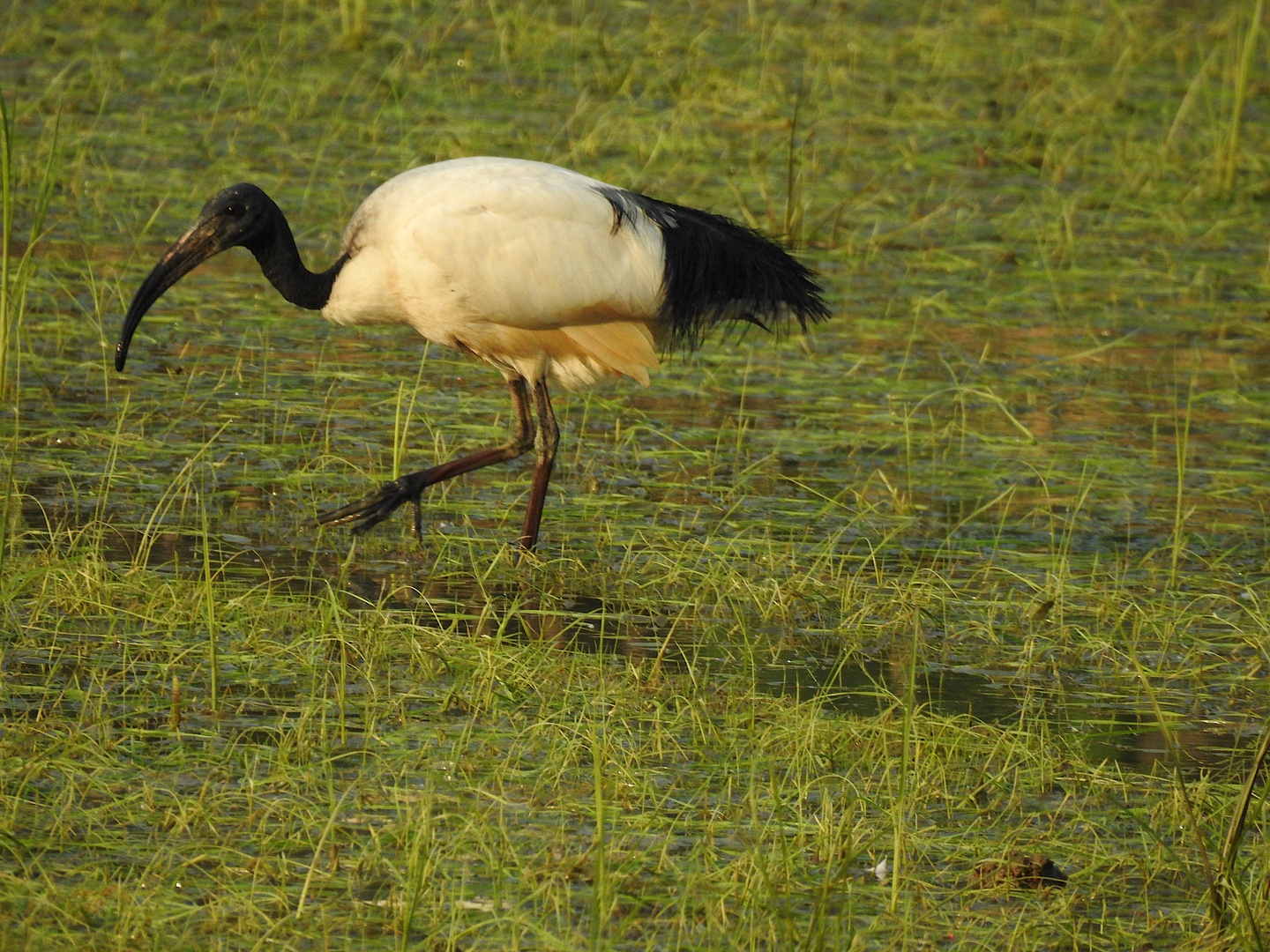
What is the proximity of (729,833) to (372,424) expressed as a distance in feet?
9.90

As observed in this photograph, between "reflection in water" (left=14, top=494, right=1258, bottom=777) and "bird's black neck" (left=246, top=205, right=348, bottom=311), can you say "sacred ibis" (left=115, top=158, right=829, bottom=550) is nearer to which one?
"bird's black neck" (left=246, top=205, right=348, bottom=311)

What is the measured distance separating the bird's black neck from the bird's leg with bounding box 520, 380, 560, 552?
2.28ft

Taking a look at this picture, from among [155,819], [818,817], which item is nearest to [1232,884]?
[818,817]

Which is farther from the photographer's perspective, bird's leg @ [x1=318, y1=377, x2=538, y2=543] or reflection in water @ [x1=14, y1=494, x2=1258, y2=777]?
bird's leg @ [x1=318, y1=377, x2=538, y2=543]

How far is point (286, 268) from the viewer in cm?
612

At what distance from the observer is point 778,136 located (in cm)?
1044

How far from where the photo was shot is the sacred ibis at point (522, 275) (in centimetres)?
581

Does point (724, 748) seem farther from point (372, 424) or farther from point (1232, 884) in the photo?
point (372, 424)

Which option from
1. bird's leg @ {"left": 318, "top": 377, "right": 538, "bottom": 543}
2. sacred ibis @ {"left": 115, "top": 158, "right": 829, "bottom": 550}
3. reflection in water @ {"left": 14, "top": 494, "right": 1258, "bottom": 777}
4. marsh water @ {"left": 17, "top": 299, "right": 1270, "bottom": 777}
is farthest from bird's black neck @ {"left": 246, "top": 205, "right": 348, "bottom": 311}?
reflection in water @ {"left": 14, "top": 494, "right": 1258, "bottom": 777}

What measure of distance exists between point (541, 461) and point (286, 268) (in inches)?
37.9

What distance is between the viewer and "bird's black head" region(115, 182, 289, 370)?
239 inches

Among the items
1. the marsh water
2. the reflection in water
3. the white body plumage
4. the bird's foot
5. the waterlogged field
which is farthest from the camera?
the white body plumage

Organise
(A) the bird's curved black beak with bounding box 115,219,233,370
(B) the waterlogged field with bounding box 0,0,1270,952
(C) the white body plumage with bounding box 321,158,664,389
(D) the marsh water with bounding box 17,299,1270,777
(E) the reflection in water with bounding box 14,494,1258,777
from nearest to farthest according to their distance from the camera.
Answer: (B) the waterlogged field with bounding box 0,0,1270,952 → (E) the reflection in water with bounding box 14,494,1258,777 → (D) the marsh water with bounding box 17,299,1270,777 → (C) the white body plumage with bounding box 321,158,664,389 → (A) the bird's curved black beak with bounding box 115,219,233,370

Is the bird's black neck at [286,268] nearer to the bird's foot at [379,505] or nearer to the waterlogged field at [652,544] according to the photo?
the waterlogged field at [652,544]
